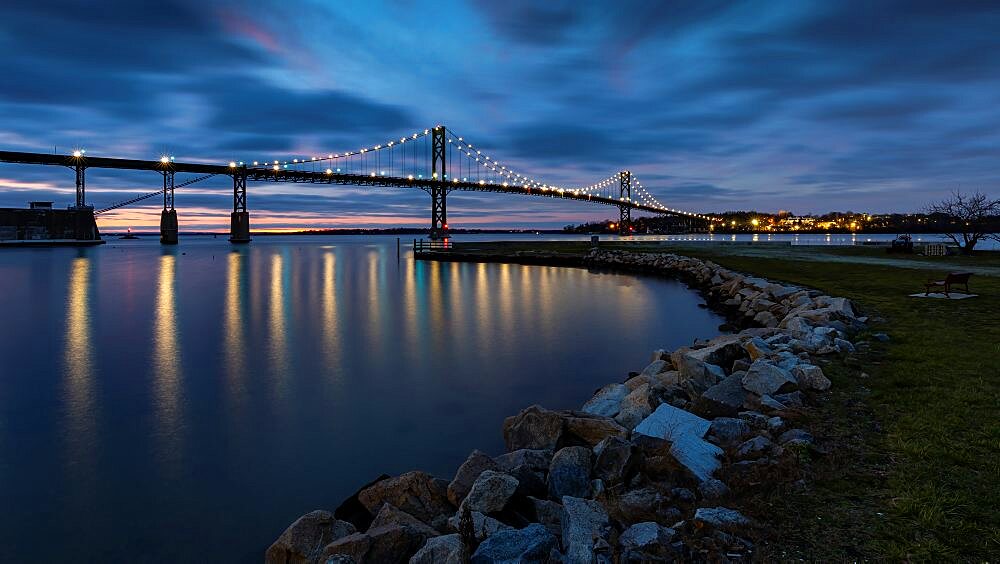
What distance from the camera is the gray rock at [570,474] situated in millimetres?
5586

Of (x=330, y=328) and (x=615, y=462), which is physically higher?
(x=615, y=462)

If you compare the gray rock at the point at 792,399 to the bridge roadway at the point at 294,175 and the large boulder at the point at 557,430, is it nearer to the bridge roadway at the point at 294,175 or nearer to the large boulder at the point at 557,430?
the large boulder at the point at 557,430

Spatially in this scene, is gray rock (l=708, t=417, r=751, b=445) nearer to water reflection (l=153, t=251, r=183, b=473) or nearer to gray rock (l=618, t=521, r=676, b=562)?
gray rock (l=618, t=521, r=676, b=562)

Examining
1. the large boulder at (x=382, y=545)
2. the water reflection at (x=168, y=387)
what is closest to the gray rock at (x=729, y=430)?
the large boulder at (x=382, y=545)

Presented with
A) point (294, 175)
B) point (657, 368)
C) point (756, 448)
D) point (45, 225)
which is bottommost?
point (657, 368)

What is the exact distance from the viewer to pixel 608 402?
8.99 metres

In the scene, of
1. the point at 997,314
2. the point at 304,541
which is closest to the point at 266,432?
the point at 304,541

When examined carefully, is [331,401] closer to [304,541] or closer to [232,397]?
[232,397]

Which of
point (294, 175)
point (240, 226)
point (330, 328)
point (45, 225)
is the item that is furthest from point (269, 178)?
point (330, 328)

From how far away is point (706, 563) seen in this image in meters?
3.79

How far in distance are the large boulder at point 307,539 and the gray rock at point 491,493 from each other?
1319 mm

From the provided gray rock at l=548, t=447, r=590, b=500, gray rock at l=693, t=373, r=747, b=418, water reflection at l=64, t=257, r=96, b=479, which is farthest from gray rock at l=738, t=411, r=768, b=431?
water reflection at l=64, t=257, r=96, b=479

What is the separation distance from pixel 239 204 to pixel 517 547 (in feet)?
405

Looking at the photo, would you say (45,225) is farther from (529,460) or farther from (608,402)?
(529,460)
